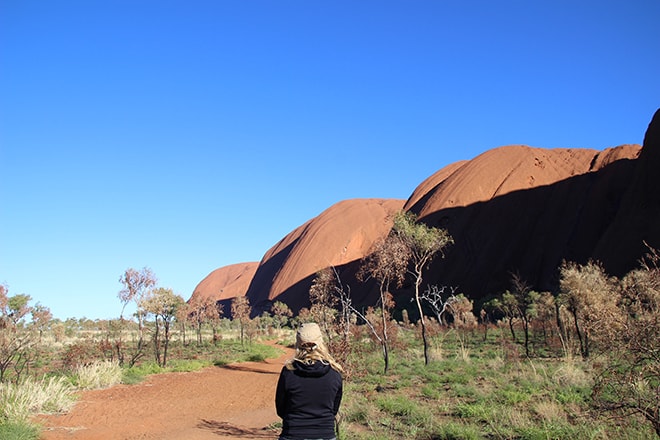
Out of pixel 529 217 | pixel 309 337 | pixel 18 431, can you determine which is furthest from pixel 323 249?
pixel 309 337

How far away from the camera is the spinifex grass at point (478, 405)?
20.8 ft

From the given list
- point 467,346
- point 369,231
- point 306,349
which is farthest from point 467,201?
point 306,349

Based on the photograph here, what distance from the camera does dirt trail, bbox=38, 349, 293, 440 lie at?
346 inches

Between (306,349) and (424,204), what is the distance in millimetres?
62787

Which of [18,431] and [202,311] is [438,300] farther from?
[18,431]

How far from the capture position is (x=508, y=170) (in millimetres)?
59094

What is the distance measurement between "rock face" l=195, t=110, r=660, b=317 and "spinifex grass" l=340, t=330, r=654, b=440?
24.8 meters

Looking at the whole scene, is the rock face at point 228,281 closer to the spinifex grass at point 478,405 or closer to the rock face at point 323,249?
the rock face at point 323,249

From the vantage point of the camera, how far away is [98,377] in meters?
14.4

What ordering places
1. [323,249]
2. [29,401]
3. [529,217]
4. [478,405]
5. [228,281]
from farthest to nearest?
[228,281], [323,249], [529,217], [29,401], [478,405]

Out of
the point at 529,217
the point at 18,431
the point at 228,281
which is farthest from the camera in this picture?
the point at 228,281

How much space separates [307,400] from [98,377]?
14010 millimetres

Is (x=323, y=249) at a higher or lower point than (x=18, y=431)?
higher

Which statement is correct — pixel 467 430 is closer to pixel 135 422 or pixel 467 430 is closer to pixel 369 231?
pixel 135 422
